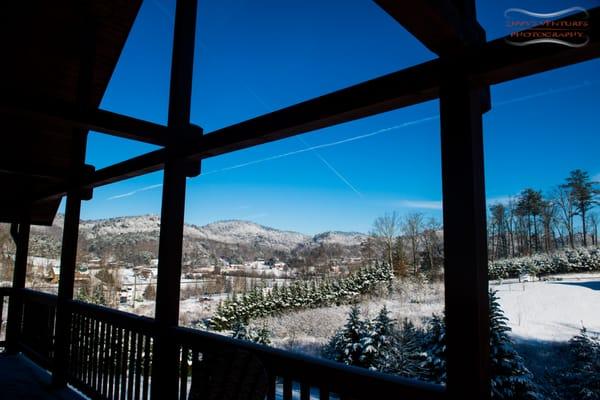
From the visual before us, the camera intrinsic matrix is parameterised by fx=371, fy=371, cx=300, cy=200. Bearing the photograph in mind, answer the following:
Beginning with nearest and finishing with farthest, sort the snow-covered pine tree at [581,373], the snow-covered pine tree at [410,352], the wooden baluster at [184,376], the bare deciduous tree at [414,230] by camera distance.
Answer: the wooden baluster at [184,376]
the snow-covered pine tree at [581,373]
the snow-covered pine tree at [410,352]
the bare deciduous tree at [414,230]

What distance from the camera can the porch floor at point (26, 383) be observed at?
3395 millimetres

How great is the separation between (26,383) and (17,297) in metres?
1.85

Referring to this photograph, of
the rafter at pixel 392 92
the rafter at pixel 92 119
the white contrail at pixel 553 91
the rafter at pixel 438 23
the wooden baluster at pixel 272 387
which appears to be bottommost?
the wooden baluster at pixel 272 387

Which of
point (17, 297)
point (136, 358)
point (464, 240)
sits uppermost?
point (464, 240)

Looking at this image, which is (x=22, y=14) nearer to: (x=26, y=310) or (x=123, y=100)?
(x=26, y=310)

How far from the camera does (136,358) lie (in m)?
2.76

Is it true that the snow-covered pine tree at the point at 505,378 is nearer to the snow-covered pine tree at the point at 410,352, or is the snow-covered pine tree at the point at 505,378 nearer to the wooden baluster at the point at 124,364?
the snow-covered pine tree at the point at 410,352

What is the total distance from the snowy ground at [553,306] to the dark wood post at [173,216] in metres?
14.9

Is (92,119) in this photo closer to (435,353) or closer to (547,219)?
(435,353)

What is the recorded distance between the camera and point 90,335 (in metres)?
3.41

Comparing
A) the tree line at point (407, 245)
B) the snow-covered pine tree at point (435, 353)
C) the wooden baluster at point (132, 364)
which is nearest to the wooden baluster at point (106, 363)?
the wooden baluster at point (132, 364)

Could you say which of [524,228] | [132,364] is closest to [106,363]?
[132,364]

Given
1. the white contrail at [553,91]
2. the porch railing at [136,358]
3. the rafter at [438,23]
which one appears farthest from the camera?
the white contrail at [553,91]

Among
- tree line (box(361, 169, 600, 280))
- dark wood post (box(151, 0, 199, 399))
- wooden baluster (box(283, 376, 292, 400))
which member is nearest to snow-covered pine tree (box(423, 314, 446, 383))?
tree line (box(361, 169, 600, 280))
